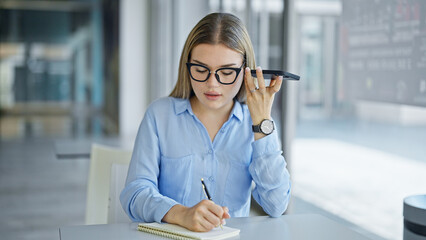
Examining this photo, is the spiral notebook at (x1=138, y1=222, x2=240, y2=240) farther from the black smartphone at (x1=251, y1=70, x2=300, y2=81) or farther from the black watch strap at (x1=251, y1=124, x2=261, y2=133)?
the black smartphone at (x1=251, y1=70, x2=300, y2=81)

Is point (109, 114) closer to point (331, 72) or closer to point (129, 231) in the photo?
point (331, 72)

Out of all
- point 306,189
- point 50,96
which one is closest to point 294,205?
point 306,189

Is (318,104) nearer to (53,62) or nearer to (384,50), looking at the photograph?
(384,50)

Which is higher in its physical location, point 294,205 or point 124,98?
point 124,98

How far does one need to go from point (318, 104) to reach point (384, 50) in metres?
0.99

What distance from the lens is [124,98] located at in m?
9.34

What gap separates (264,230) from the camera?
5.21 feet

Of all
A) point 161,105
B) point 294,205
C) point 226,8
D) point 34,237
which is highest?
point 226,8

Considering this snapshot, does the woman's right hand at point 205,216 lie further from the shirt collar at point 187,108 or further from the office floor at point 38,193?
the office floor at point 38,193

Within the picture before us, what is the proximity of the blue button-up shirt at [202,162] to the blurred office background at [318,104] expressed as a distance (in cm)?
73

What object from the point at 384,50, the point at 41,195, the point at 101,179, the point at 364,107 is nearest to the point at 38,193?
the point at 41,195

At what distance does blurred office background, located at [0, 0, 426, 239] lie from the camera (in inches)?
87.9

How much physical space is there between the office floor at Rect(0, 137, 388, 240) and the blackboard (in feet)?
2.55

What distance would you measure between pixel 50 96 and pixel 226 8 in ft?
35.5
